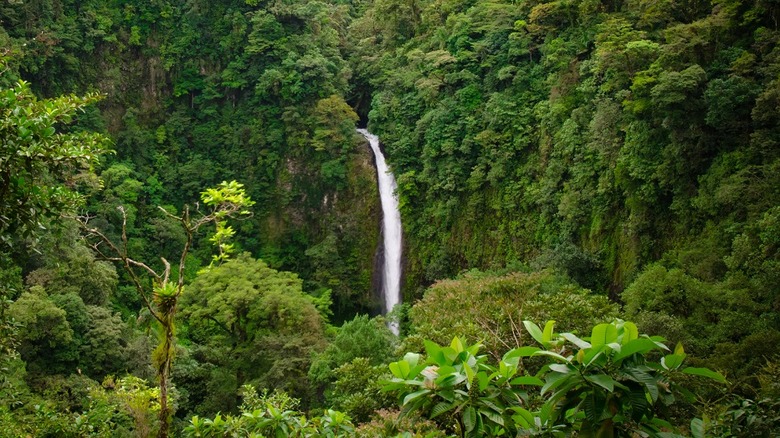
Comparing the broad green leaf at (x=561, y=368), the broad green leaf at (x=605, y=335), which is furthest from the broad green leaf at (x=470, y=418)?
the broad green leaf at (x=605, y=335)

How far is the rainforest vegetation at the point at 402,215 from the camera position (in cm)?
324

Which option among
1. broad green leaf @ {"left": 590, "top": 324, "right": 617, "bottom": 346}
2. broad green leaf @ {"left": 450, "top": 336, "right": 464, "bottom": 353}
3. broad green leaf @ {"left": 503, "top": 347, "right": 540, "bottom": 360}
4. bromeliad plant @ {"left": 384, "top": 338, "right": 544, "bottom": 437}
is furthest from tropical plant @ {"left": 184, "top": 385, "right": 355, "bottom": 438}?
broad green leaf @ {"left": 590, "top": 324, "right": 617, "bottom": 346}

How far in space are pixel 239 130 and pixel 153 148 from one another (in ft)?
11.4

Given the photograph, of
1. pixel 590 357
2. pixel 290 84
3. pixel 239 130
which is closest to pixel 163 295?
pixel 590 357

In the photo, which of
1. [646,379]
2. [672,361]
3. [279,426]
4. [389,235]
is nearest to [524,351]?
[646,379]

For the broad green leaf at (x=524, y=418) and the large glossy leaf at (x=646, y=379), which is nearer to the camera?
the large glossy leaf at (x=646, y=379)

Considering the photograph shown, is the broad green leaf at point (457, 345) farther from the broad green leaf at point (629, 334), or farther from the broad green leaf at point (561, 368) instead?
the broad green leaf at point (629, 334)

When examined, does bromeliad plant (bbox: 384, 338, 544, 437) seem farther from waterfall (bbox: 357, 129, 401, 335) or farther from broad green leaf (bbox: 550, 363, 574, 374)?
waterfall (bbox: 357, 129, 401, 335)

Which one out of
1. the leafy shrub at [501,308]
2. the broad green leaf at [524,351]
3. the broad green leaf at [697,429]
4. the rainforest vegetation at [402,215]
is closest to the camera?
the broad green leaf at [524,351]

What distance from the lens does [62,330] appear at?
12117 millimetres

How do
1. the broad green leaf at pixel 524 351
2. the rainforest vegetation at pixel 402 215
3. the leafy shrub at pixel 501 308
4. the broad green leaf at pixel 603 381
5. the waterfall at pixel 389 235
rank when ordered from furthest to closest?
the waterfall at pixel 389 235 < the leafy shrub at pixel 501 308 < the rainforest vegetation at pixel 402 215 < the broad green leaf at pixel 524 351 < the broad green leaf at pixel 603 381

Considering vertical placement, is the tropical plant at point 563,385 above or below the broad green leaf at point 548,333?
below

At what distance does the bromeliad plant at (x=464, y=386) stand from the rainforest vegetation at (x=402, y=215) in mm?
12

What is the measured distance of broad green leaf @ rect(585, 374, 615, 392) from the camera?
70.8 inches
